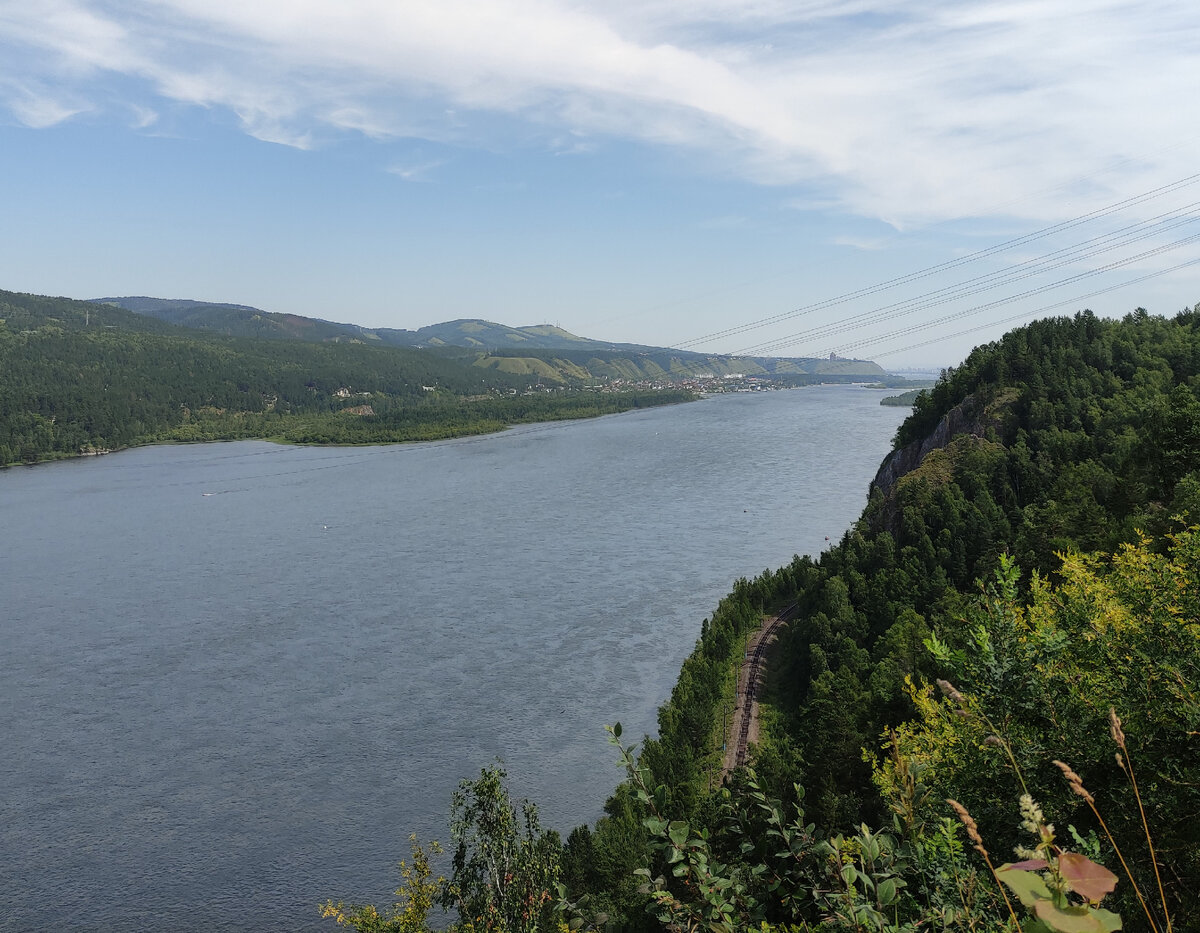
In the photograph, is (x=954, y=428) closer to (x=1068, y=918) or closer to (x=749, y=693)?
(x=749, y=693)

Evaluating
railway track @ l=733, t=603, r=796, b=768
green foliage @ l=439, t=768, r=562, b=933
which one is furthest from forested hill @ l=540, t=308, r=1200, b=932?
green foliage @ l=439, t=768, r=562, b=933

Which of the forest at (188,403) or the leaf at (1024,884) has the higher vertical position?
the forest at (188,403)

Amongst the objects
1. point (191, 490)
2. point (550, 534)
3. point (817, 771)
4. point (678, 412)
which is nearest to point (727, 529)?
point (550, 534)

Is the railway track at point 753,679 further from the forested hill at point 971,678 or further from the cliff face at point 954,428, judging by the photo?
the cliff face at point 954,428

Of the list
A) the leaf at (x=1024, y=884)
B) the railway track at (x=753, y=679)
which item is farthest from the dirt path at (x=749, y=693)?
the leaf at (x=1024, y=884)

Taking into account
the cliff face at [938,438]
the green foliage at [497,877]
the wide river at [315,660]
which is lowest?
the wide river at [315,660]

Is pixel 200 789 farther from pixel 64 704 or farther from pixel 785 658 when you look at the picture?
pixel 785 658
